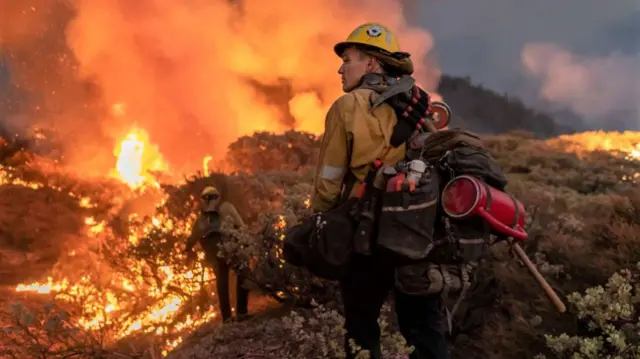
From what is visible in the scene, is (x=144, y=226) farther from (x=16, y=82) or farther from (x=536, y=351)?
(x=16, y=82)

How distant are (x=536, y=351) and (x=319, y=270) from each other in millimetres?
1788

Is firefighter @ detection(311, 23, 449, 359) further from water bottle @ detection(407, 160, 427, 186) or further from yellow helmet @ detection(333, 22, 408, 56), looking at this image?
water bottle @ detection(407, 160, 427, 186)

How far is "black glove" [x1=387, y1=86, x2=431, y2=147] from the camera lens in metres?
2.53

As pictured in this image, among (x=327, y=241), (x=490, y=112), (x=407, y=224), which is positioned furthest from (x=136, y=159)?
(x=490, y=112)

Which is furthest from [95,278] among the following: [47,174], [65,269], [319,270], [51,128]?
[51,128]

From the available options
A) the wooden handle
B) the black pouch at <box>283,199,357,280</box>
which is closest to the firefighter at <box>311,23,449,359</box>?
the black pouch at <box>283,199,357,280</box>

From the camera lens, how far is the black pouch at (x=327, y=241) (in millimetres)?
2426

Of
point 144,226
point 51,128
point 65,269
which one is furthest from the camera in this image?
point 51,128

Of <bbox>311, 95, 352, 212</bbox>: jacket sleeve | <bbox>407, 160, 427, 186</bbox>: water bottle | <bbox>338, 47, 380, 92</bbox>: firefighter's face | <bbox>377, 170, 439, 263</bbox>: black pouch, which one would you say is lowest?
<bbox>377, 170, 439, 263</bbox>: black pouch

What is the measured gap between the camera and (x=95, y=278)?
6.49 m

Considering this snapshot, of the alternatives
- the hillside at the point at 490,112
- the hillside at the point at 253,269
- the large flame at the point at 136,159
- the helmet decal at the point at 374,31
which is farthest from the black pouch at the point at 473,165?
the hillside at the point at 490,112

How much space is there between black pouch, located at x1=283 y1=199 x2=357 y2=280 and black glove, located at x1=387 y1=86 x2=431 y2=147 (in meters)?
0.40

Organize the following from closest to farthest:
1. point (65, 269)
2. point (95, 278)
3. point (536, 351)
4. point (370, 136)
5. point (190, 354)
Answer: point (370, 136) → point (536, 351) → point (190, 354) → point (95, 278) → point (65, 269)

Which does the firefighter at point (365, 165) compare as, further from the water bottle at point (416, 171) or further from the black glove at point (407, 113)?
the water bottle at point (416, 171)
